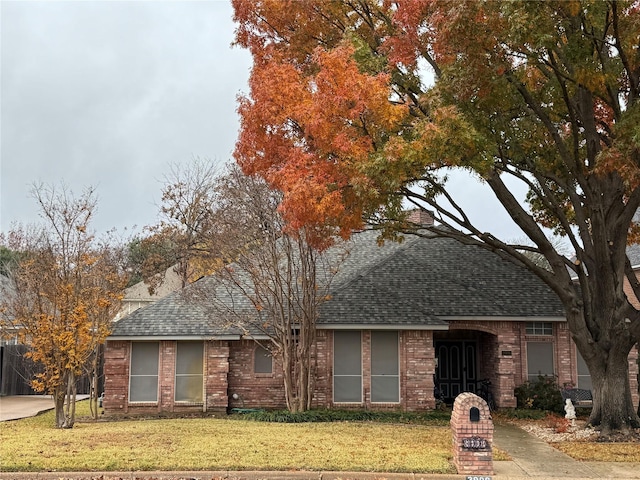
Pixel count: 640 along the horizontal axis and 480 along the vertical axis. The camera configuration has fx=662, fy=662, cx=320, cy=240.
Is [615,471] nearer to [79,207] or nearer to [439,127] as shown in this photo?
[439,127]

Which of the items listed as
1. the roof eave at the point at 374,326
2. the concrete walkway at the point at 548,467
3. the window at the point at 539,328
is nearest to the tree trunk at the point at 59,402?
the roof eave at the point at 374,326

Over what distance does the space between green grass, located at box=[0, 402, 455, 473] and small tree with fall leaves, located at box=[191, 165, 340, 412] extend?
2.38 m

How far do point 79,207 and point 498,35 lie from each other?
1112 cm

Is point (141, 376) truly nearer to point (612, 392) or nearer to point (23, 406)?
point (23, 406)

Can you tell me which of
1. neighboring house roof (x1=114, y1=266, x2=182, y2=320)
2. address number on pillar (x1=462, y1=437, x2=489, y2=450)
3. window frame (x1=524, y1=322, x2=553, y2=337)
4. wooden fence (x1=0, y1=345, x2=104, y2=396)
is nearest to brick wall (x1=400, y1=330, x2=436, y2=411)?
window frame (x1=524, y1=322, x2=553, y2=337)

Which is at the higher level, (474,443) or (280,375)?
(280,375)

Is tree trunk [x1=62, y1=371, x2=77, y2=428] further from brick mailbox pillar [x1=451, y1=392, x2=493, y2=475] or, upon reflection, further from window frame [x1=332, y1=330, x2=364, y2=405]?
brick mailbox pillar [x1=451, y1=392, x2=493, y2=475]

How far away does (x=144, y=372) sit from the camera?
19906 mm

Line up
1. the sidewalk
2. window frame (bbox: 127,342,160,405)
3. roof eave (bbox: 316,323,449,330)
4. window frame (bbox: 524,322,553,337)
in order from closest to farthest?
the sidewalk → roof eave (bbox: 316,323,449,330) → window frame (bbox: 127,342,160,405) → window frame (bbox: 524,322,553,337)

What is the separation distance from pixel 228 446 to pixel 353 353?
791 centimetres

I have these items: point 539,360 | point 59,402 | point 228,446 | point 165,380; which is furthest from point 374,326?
point 59,402

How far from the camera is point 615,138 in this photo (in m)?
13.4

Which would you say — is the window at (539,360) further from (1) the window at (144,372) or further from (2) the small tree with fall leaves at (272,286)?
(1) the window at (144,372)

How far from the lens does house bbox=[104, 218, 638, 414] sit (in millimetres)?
19500
